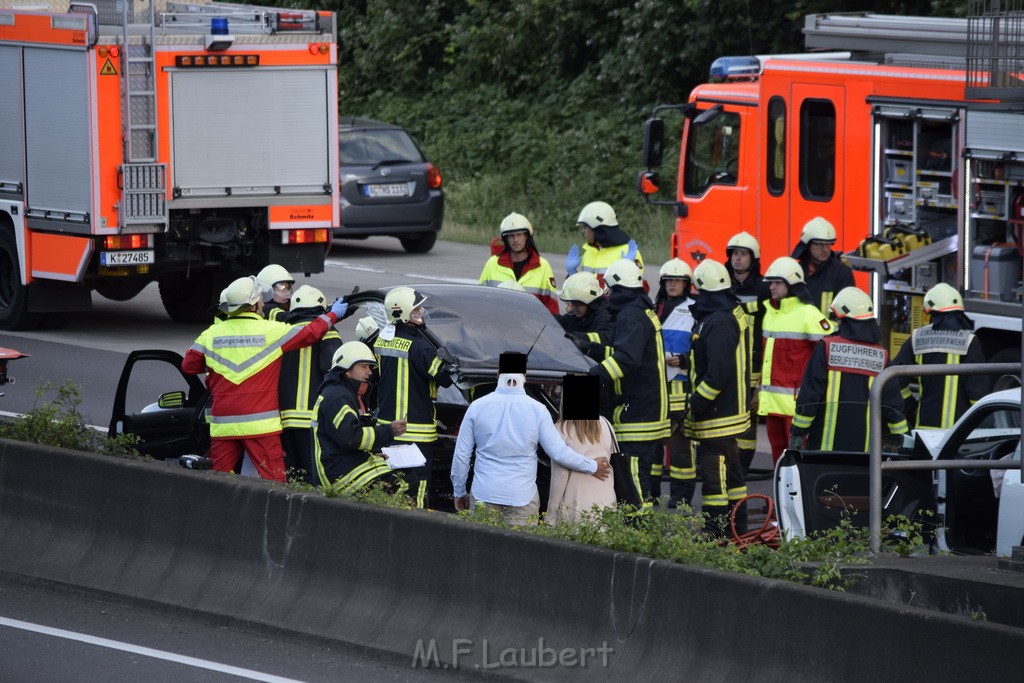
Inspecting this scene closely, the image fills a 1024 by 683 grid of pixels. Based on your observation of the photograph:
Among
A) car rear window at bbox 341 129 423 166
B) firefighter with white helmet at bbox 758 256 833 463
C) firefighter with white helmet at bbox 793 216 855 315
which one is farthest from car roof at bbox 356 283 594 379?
car rear window at bbox 341 129 423 166

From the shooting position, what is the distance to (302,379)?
9820 mm

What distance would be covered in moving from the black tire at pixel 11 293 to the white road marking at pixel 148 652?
9292mm

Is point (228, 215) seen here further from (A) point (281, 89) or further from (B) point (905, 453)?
(B) point (905, 453)

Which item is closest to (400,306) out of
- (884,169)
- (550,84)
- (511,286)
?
(511,286)

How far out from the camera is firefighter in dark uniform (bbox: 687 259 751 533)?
1003 cm

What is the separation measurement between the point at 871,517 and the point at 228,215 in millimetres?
10340

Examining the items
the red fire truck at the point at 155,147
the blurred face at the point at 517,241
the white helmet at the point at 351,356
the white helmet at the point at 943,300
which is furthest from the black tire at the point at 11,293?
the white helmet at the point at 943,300

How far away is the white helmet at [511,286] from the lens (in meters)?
11.1

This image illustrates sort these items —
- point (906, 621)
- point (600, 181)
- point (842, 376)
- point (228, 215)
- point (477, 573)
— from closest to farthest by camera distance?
point (906, 621)
point (477, 573)
point (842, 376)
point (228, 215)
point (600, 181)

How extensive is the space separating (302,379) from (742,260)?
3587 millimetres

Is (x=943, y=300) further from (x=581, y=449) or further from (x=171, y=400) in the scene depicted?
(x=171, y=400)

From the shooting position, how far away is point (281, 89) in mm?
16500

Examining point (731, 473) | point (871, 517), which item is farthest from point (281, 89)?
point (871, 517)

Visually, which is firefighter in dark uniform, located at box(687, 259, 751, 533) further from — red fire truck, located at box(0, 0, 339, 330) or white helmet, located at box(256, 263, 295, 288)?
red fire truck, located at box(0, 0, 339, 330)
